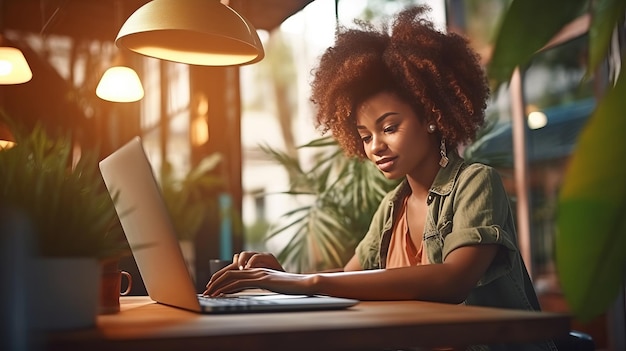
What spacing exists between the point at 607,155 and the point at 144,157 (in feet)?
2.70

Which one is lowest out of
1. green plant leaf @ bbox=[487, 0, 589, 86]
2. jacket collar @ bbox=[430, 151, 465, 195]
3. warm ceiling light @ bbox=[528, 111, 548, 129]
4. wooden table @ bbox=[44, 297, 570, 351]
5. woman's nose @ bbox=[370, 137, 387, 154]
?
wooden table @ bbox=[44, 297, 570, 351]

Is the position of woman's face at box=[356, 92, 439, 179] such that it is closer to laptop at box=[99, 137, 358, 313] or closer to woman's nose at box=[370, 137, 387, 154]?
woman's nose at box=[370, 137, 387, 154]

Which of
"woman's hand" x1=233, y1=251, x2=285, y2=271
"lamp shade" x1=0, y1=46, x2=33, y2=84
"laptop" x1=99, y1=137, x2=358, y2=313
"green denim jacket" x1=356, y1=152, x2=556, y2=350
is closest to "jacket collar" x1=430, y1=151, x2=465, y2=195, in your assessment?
"green denim jacket" x1=356, y1=152, x2=556, y2=350

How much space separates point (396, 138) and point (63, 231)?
125cm

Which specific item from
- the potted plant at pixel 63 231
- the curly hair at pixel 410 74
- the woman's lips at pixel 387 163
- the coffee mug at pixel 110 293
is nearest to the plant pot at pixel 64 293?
the potted plant at pixel 63 231

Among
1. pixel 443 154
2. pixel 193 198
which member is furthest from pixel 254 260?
pixel 193 198

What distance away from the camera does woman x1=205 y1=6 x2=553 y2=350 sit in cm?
166

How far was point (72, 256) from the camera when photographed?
0.96 meters

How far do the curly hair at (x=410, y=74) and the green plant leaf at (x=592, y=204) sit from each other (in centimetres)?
163

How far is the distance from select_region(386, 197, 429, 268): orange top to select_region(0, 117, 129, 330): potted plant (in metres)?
1.19

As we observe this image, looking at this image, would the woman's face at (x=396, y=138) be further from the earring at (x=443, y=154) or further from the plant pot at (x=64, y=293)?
the plant pot at (x=64, y=293)

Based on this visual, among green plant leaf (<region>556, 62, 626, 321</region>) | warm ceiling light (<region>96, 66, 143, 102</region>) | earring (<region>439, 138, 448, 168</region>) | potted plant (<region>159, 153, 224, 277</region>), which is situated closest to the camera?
green plant leaf (<region>556, 62, 626, 321</region>)

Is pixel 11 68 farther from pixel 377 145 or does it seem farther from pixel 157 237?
pixel 157 237

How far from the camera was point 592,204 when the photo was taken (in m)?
0.50
